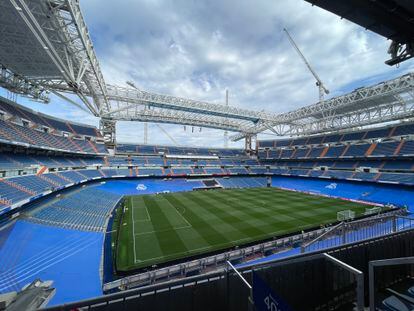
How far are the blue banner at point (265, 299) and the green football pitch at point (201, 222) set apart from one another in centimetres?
1180

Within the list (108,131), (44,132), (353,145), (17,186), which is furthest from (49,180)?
(353,145)

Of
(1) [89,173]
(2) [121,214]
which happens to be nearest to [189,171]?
(1) [89,173]

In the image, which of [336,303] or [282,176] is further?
[282,176]

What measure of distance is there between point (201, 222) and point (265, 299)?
18356mm

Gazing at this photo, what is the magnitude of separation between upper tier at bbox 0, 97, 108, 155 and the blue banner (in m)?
23.9

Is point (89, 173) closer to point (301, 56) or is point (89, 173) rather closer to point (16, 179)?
point (16, 179)

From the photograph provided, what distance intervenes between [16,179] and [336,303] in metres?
23.9

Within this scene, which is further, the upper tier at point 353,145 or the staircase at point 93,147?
the staircase at point 93,147

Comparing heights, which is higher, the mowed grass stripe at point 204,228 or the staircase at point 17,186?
the staircase at point 17,186

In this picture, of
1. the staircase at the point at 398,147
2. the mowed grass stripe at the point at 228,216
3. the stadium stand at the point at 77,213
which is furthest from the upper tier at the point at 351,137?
the stadium stand at the point at 77,213

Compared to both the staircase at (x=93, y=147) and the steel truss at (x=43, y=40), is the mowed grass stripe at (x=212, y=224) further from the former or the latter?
the staircase at (x=93, y=147)

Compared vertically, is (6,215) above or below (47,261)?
above

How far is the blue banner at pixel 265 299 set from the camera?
200 centimetres

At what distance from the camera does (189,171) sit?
154 ft
